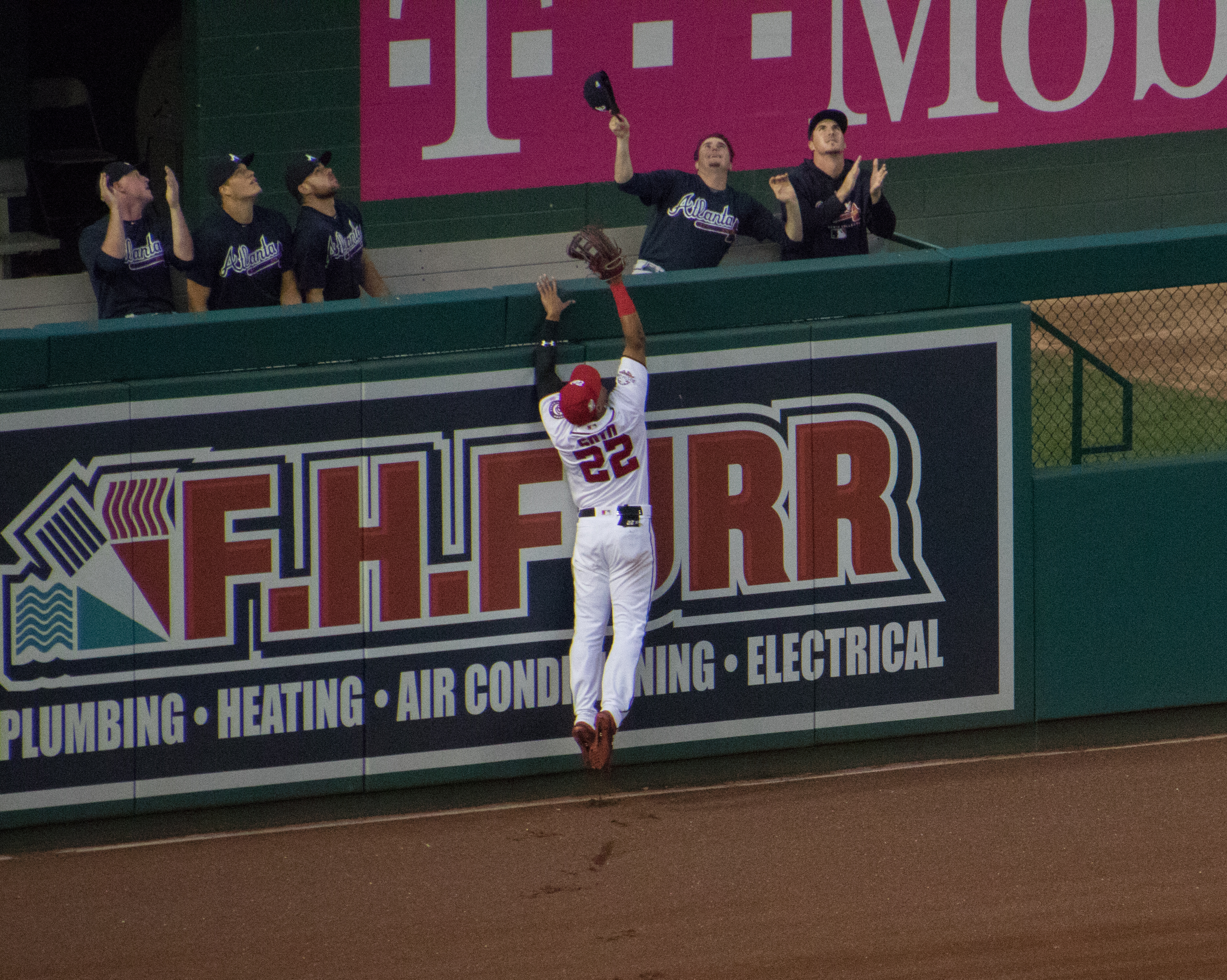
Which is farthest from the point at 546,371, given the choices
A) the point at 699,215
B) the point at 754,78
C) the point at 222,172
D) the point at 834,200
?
the point at 754,78

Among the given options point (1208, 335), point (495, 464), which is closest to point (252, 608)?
point (495, 464)

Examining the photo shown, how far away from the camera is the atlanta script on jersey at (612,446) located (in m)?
7.58

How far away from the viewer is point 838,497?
320 inches

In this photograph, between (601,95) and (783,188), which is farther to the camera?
(601,95)

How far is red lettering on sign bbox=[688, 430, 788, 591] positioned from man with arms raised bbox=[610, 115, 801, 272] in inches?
88.9

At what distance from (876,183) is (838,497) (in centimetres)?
278

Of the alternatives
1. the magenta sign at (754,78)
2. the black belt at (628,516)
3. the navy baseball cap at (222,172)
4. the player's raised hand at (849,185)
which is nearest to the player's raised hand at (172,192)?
the navy baseball cap at (222,172)

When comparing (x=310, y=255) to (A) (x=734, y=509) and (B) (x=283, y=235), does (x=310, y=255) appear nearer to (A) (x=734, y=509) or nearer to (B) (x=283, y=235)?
(B) (x=283, y=235)

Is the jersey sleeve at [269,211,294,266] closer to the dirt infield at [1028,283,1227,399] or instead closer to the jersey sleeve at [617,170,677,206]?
the jersey sleeve at [617,170,677,206]

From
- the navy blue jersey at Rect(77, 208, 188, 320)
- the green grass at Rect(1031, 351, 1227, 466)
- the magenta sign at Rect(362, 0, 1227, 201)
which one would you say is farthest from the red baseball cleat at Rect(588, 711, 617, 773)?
the magenta sign at Rect(362, 0, 1227, 201)

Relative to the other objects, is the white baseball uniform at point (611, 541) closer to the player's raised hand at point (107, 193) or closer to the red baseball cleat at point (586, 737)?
the red baseball cleat at point (586, 737)

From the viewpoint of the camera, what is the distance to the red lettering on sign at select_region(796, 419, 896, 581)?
8.10 m

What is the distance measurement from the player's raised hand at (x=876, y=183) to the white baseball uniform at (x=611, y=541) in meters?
2.98

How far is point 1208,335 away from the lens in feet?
28.1
